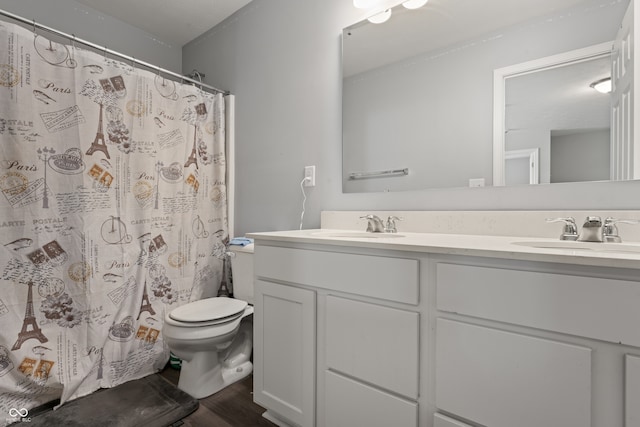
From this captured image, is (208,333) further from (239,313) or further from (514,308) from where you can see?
(514,308)

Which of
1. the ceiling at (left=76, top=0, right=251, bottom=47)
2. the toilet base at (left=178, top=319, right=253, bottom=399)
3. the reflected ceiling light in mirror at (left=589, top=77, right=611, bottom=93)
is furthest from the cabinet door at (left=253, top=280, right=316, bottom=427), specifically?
the ceiling at (left=76, top=0, right=251, bottom=47)

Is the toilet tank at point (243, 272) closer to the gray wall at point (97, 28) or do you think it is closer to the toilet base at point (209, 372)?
the toilet base at point (209, 372)

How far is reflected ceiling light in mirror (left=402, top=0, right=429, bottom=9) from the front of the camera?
1.49m

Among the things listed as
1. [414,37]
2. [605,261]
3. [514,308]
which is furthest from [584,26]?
[514,308]

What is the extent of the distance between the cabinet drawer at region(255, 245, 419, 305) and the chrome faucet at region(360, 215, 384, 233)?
A: 16.3 inches

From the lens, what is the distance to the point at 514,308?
800 mm

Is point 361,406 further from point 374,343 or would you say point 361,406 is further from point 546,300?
point 546,300

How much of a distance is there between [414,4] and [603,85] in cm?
88

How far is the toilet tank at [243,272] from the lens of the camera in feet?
6.27

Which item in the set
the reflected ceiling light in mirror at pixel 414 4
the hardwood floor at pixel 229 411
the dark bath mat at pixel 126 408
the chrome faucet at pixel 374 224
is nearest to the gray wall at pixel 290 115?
the chrome faucet at pixel 374 224

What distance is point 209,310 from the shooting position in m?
1.67

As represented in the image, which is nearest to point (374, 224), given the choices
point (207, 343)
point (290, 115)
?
point (290, 115)

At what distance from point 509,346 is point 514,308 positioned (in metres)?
0.10

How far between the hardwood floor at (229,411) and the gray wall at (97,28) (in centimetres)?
242
